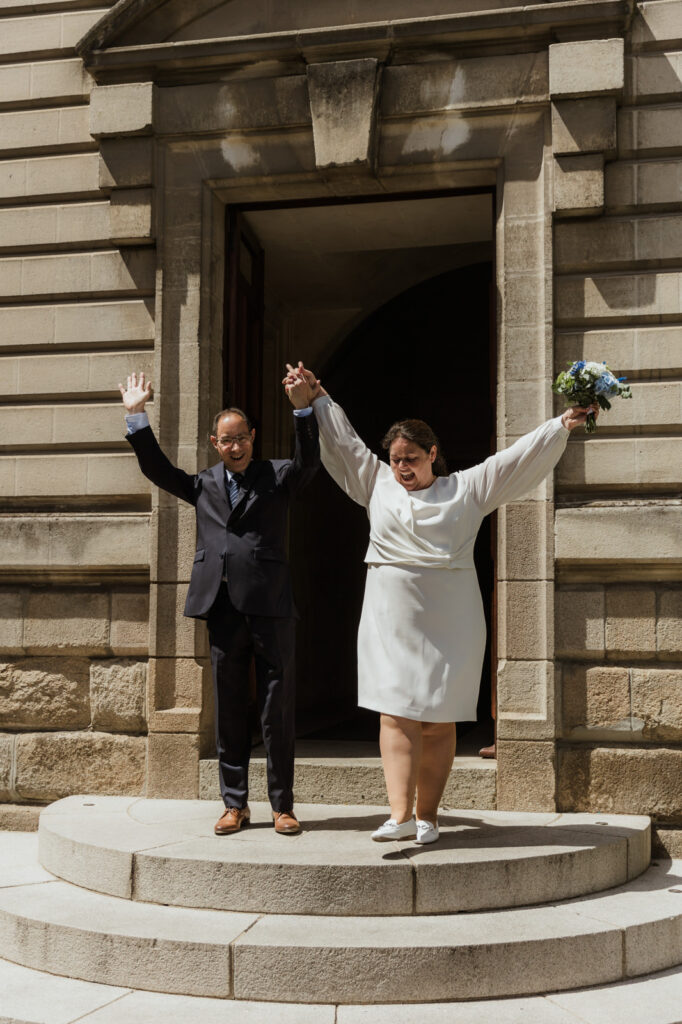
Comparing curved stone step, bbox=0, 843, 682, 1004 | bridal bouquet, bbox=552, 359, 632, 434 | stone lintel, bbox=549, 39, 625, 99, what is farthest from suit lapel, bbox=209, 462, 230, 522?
stone lintel, bbox=549, 39, 625, 99

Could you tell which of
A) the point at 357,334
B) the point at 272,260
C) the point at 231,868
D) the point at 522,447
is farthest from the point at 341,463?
the point at 357,334

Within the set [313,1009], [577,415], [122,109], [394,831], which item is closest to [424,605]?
[394,831]

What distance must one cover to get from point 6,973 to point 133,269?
4234 millimetres

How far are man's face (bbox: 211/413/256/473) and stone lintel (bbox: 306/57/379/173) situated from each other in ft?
7.41

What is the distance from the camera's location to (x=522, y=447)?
16.5 ft

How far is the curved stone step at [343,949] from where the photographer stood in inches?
165

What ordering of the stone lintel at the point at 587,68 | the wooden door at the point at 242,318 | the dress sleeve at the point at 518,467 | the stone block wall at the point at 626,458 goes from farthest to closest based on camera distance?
the wooden door at the point at 242,318
the stone lintel at the point at 587,68
the stone block wall at the point at 626,458
the dress sleeve at the point at 518,467

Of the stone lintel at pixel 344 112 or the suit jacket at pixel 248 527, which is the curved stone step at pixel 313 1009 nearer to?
the suit jacket at pixel 248 527

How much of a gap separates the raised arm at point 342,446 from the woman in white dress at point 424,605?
3.0 inches

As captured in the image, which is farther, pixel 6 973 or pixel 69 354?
pixel 69 354

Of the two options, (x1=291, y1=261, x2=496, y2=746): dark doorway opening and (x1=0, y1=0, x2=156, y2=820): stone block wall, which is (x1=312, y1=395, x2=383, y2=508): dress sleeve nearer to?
(x1=0, y1=0, x2=156, y2=820): stone block wall

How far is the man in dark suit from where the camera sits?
519 centimetres

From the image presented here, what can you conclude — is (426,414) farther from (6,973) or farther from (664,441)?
(6,973)

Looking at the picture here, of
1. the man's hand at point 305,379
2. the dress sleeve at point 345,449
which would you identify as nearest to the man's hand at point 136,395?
the man's hand at point 305,379
